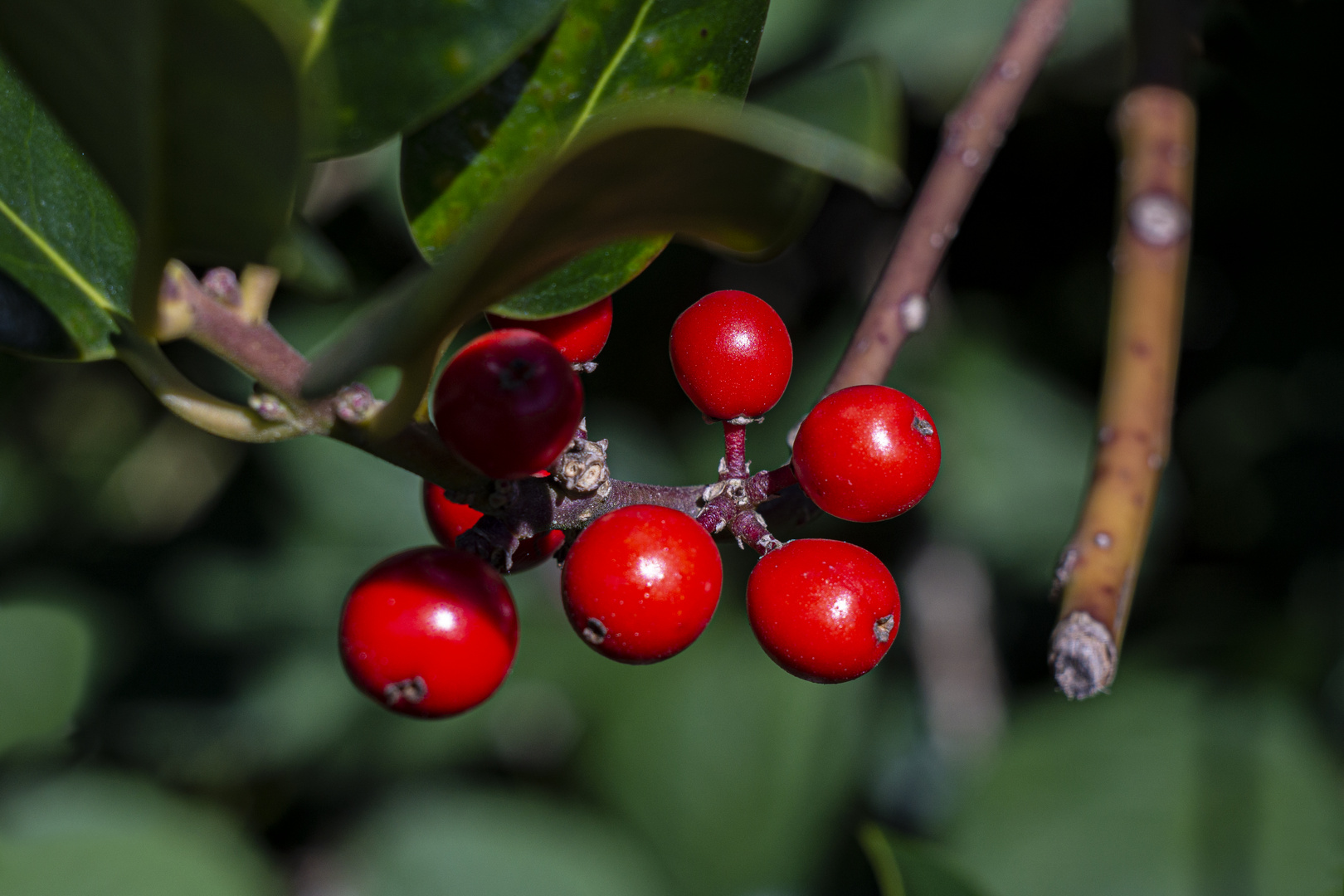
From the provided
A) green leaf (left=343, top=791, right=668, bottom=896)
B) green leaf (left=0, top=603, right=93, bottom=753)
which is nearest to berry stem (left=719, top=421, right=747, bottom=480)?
green leaf (left=343, top=791, right=668, bottom=896)

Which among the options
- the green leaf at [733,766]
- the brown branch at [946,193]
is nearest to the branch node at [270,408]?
the brown branch at [946,193]

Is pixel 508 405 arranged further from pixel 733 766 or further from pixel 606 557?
pixel 733 766

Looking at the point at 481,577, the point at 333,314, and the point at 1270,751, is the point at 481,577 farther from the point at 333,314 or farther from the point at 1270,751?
the point at 1270,751

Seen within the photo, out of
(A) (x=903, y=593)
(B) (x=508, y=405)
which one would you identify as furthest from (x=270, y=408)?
(A) (x=903, y=593)

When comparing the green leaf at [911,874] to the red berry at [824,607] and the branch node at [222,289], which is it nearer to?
the red berry at [824,607]

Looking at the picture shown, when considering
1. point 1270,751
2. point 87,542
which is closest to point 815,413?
point 1270,751

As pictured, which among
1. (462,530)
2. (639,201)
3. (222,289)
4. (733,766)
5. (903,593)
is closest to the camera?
(639,201)

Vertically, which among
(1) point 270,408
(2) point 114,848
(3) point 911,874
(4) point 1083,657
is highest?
(4) point 1083,657
